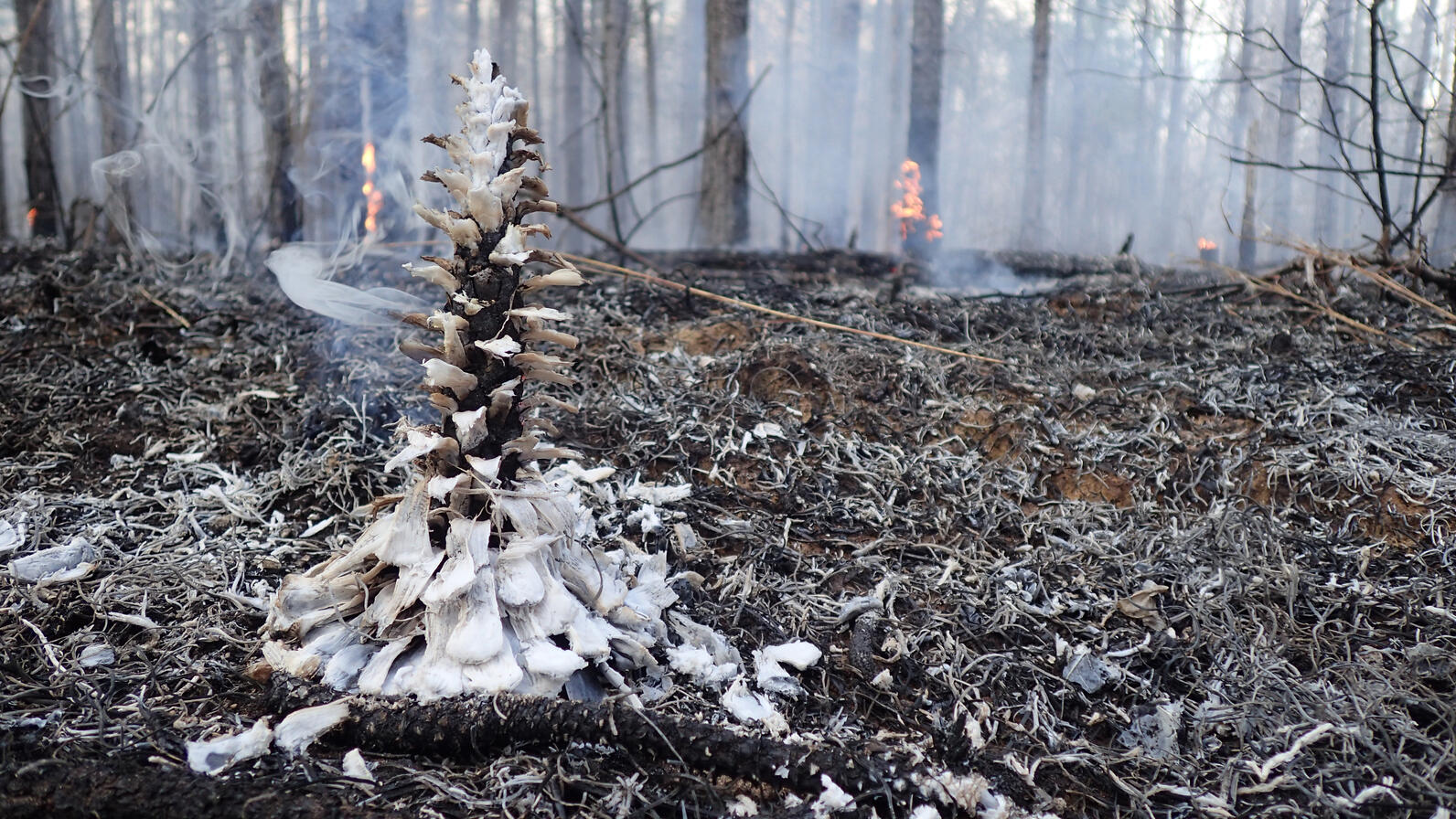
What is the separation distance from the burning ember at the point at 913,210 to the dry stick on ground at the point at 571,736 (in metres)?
8.14

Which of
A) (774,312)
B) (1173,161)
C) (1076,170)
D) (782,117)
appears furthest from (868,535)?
(1076,170)

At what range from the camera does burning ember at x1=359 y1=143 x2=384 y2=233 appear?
15.8 ft

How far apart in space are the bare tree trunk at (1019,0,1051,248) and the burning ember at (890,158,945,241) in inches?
135

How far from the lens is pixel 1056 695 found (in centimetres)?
176

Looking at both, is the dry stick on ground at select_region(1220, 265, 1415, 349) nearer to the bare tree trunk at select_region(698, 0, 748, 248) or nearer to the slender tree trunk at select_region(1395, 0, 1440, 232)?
the slender tree trunk at select_region(1395, 0, 1440, 232)

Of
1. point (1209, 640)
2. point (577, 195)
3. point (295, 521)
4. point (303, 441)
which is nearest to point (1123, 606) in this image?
point (1209, 640)

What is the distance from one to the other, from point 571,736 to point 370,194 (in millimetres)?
4542

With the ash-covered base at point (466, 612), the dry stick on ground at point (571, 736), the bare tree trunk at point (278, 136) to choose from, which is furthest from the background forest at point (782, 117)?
the dry stick on ground at point (571, 736)

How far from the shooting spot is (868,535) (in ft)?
7.52

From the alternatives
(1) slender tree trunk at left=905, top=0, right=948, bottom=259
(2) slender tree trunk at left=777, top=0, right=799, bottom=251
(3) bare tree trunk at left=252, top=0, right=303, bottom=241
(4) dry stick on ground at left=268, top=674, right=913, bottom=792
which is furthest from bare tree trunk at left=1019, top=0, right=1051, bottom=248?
(4) dry stick on ground at left=268, top=674, right=913, bottom=792

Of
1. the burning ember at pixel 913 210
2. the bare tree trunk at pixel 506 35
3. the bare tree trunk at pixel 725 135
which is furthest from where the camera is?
the bare tree trunk at pixel 506 35

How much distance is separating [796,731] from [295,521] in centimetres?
140

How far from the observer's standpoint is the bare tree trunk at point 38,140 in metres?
5.34

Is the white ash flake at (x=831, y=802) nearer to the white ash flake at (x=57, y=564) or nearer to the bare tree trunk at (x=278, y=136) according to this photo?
the white ash flake at (x=57, y=564)
